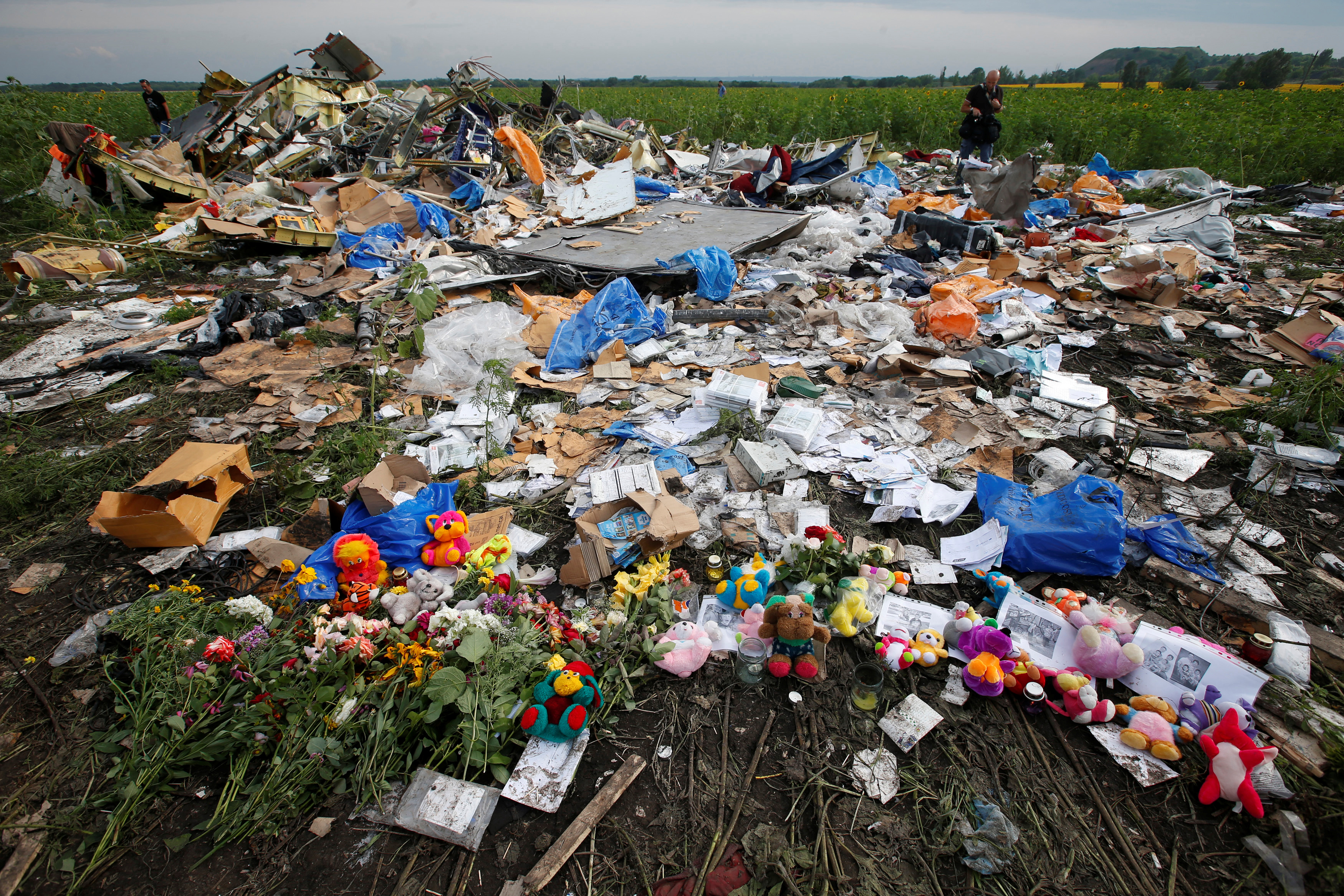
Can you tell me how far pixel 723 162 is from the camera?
1058cm

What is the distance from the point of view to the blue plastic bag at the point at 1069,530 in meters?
2.50

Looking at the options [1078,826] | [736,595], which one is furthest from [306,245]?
[1078,826]

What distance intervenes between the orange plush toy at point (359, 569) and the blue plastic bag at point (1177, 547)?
11.6 ft

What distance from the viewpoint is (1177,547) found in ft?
8.56

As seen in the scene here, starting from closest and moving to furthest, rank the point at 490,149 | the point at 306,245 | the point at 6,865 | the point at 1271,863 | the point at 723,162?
the point at 1271,863 → the point at 6,865 → the point at 306,245 → the point at 490,149 → the point at 723,162

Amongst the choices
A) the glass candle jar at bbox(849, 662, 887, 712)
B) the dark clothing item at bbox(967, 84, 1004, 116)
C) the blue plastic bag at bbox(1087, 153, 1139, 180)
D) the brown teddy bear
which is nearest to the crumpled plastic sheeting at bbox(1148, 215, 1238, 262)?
the blue plastic bag at bbox(1087, 153, 1139, 180)

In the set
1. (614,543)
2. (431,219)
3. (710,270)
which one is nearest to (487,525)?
(614,543)

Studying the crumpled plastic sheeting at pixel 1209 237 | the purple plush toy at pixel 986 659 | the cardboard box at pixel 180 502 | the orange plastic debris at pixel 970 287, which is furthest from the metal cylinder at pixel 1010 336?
the cardboard box at pixel 180 502

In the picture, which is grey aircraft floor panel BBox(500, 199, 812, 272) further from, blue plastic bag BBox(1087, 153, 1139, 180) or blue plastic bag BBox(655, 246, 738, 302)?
blue plastic bag BBox(1087, 153, 1139, 180)

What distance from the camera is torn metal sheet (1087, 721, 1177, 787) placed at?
6.00 feet

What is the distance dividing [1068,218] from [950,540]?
721 cm

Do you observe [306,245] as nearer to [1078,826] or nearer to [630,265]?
[630,265]

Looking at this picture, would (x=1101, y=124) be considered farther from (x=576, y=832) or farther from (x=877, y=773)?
(x=576, y=832)

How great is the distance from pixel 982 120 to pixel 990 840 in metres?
9.82
